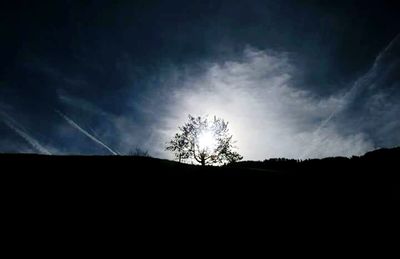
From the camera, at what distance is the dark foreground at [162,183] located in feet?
34.8

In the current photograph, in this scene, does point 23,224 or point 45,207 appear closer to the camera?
point 23,224

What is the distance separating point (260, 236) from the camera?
9180 mm

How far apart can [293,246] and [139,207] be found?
18.3 feet

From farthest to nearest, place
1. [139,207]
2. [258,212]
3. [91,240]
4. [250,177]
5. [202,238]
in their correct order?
[250,177] < [258,212] < [139,207] < [202,238] < [91,240]

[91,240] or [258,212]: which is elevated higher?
[258,212]

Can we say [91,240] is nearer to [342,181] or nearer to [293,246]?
[293,246]

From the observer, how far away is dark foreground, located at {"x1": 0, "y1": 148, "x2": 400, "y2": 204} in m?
10.6

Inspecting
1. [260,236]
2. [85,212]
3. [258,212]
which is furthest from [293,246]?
[85,212]

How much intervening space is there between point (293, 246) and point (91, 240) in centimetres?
655

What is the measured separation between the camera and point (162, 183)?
1163cm

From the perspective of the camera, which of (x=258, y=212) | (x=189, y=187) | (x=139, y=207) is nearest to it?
(x=139, y=207)

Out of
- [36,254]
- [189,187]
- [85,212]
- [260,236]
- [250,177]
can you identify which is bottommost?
[36,254]

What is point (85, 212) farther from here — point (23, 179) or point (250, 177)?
point (250, 177)

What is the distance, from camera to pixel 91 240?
8.08 meters
